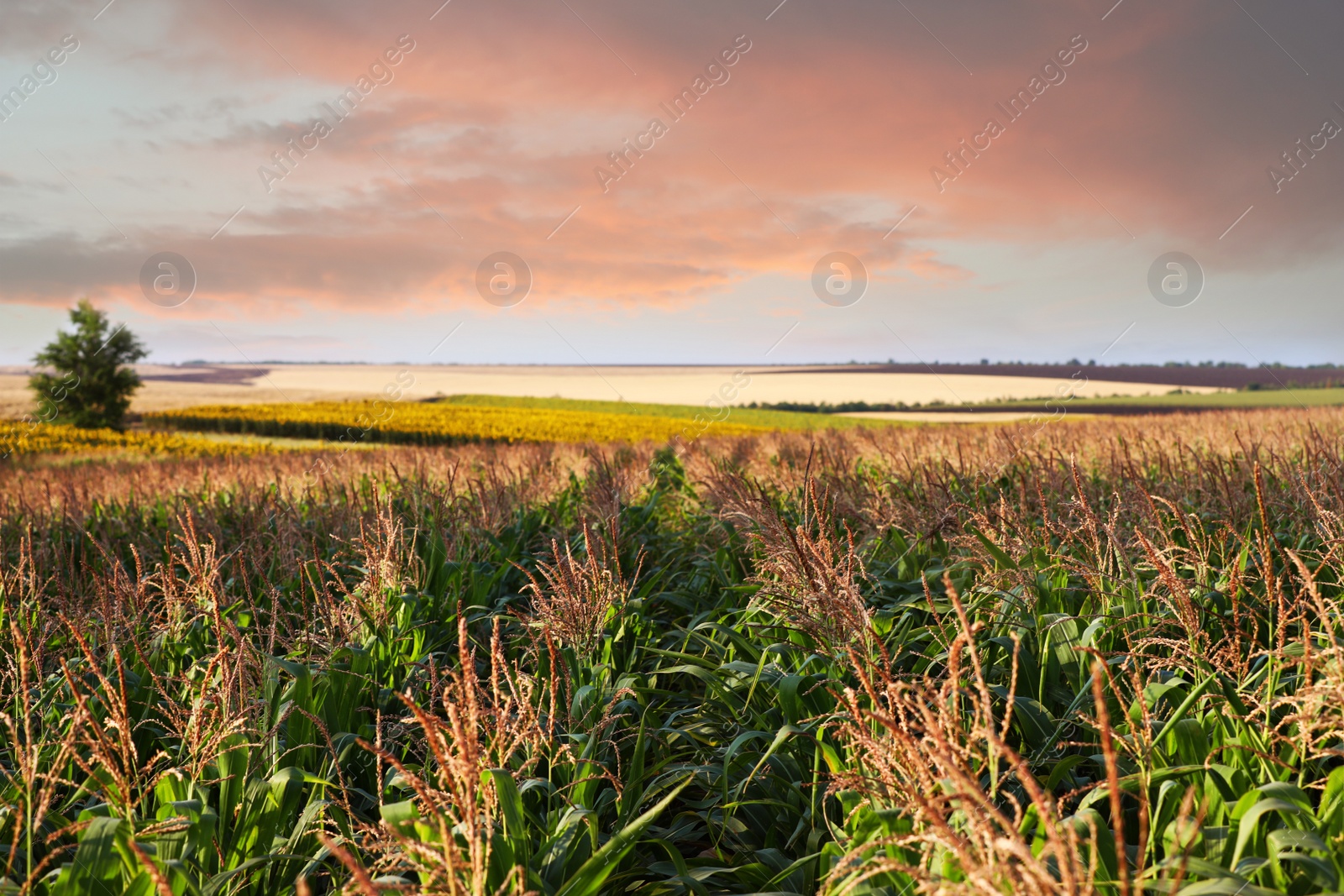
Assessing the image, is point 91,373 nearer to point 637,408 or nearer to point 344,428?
point 344,428

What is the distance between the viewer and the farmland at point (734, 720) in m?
1.76

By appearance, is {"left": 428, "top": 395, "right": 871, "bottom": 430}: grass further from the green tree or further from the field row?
the green tree

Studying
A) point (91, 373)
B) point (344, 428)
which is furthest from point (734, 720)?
point (91, 373)

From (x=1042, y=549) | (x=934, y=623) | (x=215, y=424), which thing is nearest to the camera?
(x=934, y=623)

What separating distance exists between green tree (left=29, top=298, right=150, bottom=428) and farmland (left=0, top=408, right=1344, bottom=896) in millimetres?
53157

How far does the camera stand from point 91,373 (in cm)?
4797

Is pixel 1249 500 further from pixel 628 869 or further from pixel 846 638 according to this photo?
pixel 628 869

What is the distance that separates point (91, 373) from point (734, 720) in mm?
59552

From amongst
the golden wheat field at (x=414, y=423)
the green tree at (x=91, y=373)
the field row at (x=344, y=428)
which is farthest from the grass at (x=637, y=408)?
the green tree at (x=91, y=373)

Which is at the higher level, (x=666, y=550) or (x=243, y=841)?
(x=666, y=550)

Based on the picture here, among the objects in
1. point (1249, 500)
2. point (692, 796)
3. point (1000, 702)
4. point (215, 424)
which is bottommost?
point (692, 796)

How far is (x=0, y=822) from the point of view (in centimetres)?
237

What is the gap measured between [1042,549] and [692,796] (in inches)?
96.0

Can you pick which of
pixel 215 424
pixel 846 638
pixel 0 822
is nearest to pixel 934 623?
pixel 846 638
